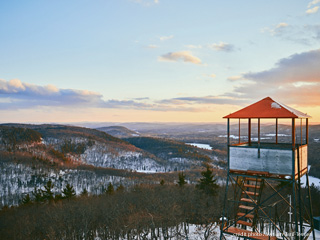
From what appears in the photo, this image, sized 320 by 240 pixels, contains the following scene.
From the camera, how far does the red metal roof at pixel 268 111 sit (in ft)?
47.3

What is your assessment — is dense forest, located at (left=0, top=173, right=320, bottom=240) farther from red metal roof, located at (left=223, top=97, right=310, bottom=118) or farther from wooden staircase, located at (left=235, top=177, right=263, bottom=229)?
red metal roof, located at (left=223, top=97, right=310, bottom=118)

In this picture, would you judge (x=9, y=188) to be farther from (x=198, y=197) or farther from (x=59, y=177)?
(x=198, y=197)

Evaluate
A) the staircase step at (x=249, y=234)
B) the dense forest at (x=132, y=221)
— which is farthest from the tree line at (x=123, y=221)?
the staircase step at (x=249, y=234)

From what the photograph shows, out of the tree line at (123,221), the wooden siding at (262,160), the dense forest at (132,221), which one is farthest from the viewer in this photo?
the tree line at (123,221)

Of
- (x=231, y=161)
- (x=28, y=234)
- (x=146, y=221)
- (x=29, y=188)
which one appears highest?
(x=231, y=161)

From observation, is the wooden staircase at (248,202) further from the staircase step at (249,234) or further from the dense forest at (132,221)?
the dense forest at (132,221)

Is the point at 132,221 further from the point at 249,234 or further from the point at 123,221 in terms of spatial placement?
the point at 249,234

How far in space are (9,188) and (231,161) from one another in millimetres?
176656

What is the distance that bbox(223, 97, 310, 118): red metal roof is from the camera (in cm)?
1441

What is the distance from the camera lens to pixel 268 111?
1509 centimetres

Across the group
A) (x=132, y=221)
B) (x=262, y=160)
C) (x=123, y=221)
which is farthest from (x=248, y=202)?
(x=123, y=221)

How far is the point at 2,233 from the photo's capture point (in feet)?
184

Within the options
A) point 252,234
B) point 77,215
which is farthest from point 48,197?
point 252,234

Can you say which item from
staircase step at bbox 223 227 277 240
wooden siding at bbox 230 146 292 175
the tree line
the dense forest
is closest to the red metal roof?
wooden siding at bbox 230 146 292 175
